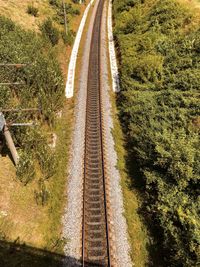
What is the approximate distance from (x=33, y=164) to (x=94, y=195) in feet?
16.8

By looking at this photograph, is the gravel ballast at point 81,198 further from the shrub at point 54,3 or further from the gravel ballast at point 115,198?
the shrub at point 54,3

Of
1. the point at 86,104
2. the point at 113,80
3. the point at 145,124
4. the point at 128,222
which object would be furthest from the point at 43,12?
the point at 128,222

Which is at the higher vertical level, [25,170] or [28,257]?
[25,170]

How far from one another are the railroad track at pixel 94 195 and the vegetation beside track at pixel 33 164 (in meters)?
1.68

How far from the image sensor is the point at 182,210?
44.8 ft

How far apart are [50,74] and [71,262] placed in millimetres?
19567

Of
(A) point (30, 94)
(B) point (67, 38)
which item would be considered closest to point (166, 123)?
(A) point (30, 94)

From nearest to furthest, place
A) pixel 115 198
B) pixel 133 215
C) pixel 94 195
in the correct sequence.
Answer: pixel 133 215 → pixel 94 195 → pixel 115 198

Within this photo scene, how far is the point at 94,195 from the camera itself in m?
16.5

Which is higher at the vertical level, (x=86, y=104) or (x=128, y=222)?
(x=86, y=104)

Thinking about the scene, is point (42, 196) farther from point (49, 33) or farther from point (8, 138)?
point (49, 33)

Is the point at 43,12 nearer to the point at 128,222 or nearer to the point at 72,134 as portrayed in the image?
the point at 72,134

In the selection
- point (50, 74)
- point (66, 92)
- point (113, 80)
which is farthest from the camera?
point (113, 80)

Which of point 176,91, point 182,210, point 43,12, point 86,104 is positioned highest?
point 43,12
